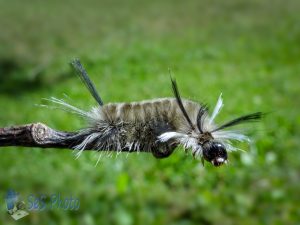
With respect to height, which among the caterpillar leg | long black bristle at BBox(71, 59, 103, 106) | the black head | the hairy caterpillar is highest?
long black bristle at BBox(71, 59, 103, 106)

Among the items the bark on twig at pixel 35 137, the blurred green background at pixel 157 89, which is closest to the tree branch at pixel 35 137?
the bark on twig at pixel 35 137

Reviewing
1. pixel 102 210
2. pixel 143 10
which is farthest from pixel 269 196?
pixel 143 10

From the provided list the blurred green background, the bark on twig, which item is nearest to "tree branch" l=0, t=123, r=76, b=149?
the bark on twig

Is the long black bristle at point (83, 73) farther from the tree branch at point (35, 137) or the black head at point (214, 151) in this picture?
the black head at point (214, 151)

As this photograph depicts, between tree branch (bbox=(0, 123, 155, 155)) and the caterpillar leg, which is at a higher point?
tree branch (bbox=(0, 123, 155, 155))

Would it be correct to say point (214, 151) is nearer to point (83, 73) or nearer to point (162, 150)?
point (162, 150)

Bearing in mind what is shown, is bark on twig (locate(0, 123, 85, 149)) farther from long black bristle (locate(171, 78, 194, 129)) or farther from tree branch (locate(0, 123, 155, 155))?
long black bristle (locate(171, 78, 194, 129))

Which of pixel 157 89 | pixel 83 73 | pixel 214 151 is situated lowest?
pixel 214 151

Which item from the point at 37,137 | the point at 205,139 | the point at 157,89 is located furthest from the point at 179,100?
the point at 157,89
